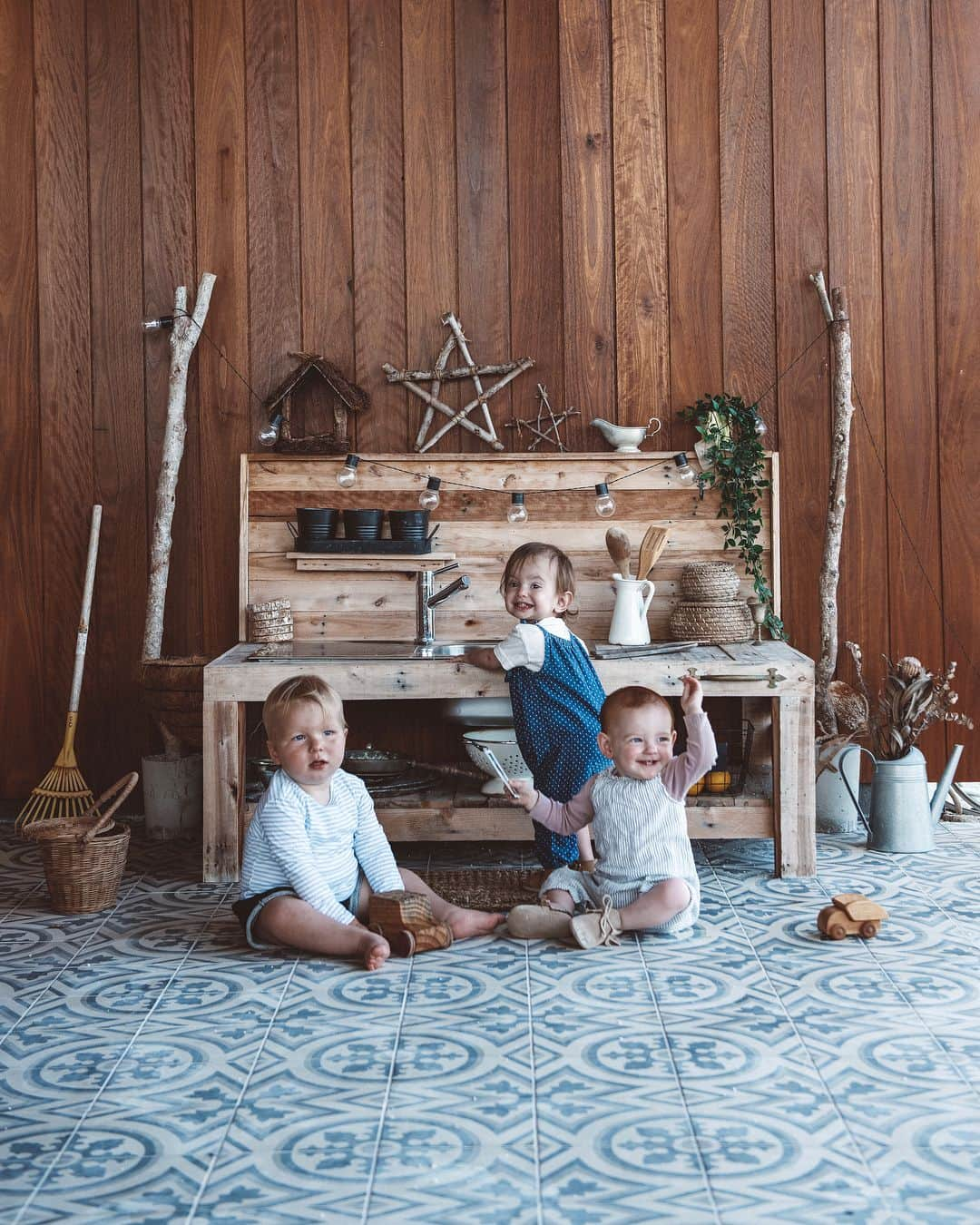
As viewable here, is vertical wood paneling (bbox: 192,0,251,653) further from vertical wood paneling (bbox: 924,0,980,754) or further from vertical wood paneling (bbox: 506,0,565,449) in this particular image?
vertical wood paneling (bbox: 924,0,980,754)

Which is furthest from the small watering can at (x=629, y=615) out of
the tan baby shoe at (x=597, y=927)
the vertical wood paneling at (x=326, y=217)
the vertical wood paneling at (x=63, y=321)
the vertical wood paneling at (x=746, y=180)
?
the vertical wood paneling at (x=63, y=321)

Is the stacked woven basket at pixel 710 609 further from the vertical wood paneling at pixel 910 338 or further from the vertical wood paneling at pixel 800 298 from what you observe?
the vertical wood paneling at pixel 910 338

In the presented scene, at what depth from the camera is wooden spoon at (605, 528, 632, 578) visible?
3865mm

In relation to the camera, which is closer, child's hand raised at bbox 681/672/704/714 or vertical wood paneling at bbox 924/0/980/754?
child's hand raised at bbox 681/672/704/714

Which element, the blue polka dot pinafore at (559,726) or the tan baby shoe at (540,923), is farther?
the blue polka dot pinafore at (559,726)

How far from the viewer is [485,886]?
11.0ft

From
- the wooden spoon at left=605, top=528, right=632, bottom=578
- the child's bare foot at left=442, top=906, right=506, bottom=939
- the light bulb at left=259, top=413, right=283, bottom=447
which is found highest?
the light bulb at left=259, top=413, right=283, bottom=447

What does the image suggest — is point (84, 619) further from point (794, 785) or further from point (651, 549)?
point (794, 785)

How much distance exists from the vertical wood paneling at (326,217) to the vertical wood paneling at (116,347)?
56cm

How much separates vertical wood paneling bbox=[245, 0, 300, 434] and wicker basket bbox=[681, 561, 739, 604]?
1.51 metres

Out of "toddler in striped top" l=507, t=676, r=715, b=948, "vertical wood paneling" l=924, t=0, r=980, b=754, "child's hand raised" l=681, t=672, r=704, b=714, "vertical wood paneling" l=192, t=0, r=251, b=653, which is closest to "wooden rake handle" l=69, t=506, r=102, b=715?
"vertical wood paneling" l=192, t=0, r=251, b=653

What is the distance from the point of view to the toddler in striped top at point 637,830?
9.33ft

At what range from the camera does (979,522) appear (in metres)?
4.18

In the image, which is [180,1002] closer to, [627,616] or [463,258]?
[627,616]
